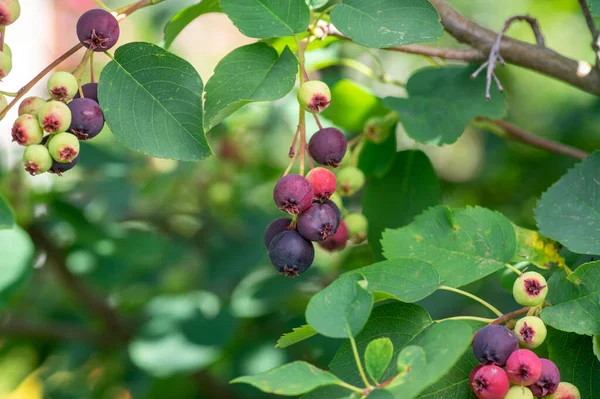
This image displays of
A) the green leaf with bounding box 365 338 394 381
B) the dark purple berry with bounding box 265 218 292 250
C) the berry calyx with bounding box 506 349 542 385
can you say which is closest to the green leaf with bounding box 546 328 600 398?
the berry calyx with bounding box 506 349 542 385

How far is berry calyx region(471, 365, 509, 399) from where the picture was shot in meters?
0.62

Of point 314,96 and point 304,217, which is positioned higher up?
point 314,96

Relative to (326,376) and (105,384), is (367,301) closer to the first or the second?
(326,376)

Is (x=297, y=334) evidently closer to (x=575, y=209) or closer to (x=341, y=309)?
(x=341, y=309)

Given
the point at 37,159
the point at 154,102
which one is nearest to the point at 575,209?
the point at 154,102

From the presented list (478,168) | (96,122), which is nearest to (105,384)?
(478,168)

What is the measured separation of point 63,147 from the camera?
28.3 inches

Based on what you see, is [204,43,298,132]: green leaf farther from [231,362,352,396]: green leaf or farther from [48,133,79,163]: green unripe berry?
[231,362,352,396]: green leaf

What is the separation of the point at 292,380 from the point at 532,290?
0.29 m

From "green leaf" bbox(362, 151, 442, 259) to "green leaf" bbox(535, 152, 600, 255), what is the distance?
0.27m

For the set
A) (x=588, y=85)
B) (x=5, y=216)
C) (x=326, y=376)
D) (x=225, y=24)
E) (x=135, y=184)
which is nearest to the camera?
(x=326, y=376)

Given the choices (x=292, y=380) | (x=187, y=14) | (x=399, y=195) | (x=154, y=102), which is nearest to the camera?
(x=292, y=380)

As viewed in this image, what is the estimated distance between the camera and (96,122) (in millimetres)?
734

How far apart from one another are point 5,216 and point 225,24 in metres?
4.87
